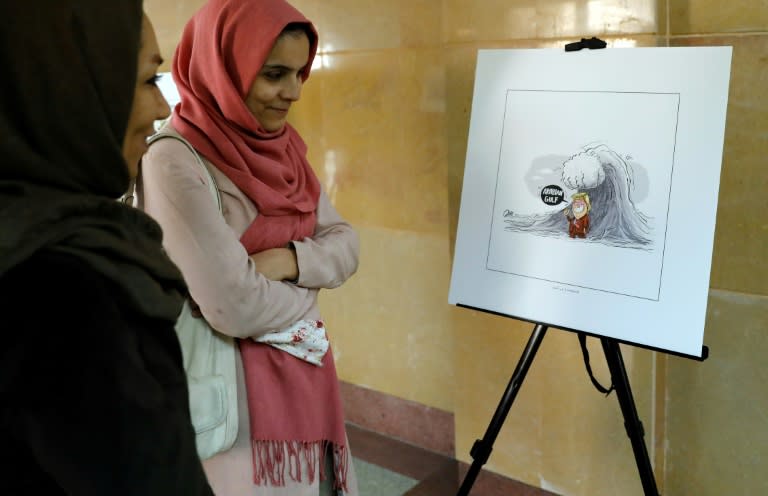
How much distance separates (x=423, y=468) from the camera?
303 centimetres

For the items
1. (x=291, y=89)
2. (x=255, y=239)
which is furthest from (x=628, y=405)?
(x=291, y=89)

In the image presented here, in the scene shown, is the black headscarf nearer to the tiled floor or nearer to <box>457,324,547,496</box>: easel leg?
<box>457,324,547,496</box>: easel leg

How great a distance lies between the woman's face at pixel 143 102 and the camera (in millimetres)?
1060

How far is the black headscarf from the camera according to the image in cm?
88

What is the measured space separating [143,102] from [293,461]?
0.95 m

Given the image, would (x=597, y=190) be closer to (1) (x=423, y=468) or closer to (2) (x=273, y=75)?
(2) (x=273, y=75)

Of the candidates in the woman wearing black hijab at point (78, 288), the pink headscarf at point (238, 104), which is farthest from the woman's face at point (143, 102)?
the pink headscarf at point (238, 104)

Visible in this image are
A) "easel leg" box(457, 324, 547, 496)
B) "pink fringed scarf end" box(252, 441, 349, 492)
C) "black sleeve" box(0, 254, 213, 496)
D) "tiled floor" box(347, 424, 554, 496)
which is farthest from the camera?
"tiled floor" box(347, 424, 554, 496)

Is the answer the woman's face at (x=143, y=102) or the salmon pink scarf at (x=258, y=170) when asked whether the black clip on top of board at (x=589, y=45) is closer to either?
the salmon pink scarf at (x=258, y=170)

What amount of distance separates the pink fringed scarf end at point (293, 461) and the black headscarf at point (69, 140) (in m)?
0.83

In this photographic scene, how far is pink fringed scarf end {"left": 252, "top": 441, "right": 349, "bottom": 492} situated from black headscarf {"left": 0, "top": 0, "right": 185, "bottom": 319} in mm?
834

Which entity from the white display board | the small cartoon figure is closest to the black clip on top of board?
the white display board

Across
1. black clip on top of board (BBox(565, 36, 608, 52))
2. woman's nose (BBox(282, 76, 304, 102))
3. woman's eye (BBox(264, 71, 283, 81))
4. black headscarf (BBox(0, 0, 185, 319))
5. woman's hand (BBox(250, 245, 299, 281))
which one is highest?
black clip on top of board (BBox(565, 36, 608, 52))

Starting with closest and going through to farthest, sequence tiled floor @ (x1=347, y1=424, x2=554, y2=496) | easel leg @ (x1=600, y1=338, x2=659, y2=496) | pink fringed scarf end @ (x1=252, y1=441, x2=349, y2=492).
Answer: pink fringed scarf end @ (x1=252, y1=441, x2=349, y2=492), easel leg @ (x1=600, y1=338, x2=659, y2=496), tiled floor @ (x1=347, y1=424, x2=554, y2=496)
